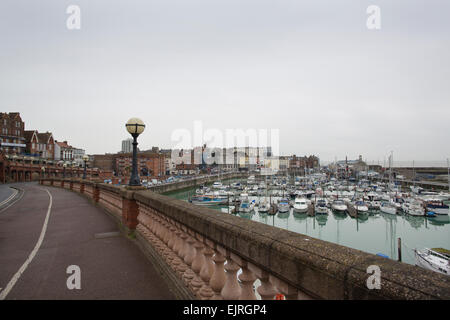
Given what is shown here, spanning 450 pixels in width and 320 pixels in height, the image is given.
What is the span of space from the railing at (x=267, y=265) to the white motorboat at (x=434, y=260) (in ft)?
76.5

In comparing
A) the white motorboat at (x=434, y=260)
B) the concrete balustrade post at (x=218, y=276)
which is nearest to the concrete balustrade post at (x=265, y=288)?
the concrete balustrade post at (x=218, y=276)

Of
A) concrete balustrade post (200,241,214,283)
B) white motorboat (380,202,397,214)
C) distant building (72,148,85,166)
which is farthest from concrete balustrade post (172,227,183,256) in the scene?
distant building (72,148,85,166)

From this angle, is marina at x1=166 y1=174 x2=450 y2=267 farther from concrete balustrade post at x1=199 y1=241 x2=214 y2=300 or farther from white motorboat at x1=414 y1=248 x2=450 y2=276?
concrete balustrade post at x1=199 y1=241 x2=214 y2=300

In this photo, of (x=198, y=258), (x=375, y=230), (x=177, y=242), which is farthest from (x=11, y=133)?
(x=198, y=258)

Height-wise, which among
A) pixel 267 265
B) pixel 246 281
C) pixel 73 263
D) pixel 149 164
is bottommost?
pixel 73 263

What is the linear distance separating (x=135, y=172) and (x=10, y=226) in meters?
5.42

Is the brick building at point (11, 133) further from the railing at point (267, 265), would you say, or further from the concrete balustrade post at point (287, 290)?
the concrete balustrade post at point (287, 290)

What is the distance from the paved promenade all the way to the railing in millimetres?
581

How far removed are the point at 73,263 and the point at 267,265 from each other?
516 centimetres

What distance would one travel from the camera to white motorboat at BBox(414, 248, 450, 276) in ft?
63.8

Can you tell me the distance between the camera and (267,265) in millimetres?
2238

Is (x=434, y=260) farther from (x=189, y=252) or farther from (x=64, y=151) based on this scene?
(x=64, y=151)
